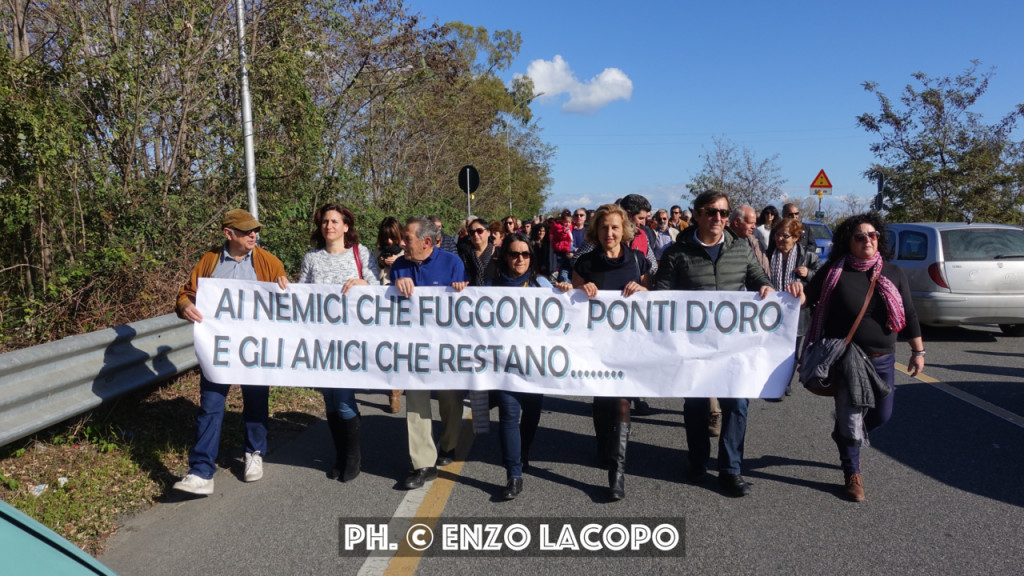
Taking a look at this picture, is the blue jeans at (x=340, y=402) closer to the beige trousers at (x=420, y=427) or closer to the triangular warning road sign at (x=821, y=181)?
the beige trousers at (x=420, y=427)

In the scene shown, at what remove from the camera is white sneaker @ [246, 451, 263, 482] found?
4988 millimetres

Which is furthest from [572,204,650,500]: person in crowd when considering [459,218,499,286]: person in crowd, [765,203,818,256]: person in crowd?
[459,218,499,286]: person in crowd

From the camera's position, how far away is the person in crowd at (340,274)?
507 centimetres

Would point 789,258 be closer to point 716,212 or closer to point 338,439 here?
point 716,212

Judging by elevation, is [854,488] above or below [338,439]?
below

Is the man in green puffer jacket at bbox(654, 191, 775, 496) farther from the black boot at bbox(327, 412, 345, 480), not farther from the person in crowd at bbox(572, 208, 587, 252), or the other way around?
the person in crowd at bbox(572, 208, 587, 252)

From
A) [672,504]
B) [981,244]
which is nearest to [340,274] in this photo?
[672,504]

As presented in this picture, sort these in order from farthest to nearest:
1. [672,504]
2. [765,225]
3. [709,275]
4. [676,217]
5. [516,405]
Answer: [676,217], [765,225], [709,275], [516,405], [672,504]

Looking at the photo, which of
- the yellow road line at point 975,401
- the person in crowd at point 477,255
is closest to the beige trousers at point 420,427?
the person in crowd at point 477,255

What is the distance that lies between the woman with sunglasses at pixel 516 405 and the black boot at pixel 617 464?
57 centimetres

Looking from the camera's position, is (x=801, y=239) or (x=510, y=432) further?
(x=801, y=239)

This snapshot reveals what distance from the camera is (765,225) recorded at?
29.4 ft

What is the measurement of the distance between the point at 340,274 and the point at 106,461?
193 cm

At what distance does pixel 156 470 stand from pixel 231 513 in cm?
93
